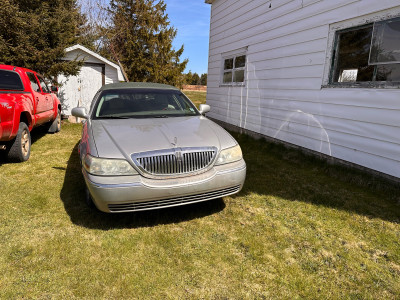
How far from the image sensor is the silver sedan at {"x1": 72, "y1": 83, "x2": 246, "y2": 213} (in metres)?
2.53

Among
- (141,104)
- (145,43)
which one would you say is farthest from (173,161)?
(145,43)

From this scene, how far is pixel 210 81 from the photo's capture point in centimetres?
1055

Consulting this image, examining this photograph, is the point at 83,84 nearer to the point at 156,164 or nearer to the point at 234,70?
the point at 234,70

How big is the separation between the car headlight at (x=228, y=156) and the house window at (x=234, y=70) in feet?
18.1

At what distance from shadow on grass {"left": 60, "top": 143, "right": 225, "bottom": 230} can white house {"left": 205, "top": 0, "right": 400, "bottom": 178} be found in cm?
280

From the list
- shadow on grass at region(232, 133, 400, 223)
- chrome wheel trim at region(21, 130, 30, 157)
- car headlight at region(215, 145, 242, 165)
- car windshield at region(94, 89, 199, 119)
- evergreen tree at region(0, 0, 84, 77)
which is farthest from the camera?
evergreen tree at region(0, 0, 84, 77)

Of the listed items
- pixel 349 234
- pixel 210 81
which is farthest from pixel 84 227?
pixel 210 81

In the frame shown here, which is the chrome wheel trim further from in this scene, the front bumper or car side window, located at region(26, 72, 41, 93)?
the front bumper

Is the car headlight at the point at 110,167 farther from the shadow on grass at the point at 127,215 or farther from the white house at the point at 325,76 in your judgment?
the white house at the point at 325,76

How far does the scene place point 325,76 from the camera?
4.96 m

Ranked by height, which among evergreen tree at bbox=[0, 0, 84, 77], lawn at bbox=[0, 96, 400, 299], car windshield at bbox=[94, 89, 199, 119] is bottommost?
lawn at bbox=[0, 96, 400, 299]

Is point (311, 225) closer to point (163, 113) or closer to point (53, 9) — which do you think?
point (163, 113)

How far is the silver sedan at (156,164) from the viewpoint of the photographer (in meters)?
2.53

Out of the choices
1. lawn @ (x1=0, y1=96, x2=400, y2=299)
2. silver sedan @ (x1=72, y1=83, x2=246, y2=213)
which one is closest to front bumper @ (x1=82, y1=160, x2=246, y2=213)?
silver sedan @ (x1=72, y1=83, x2=246, y2=213)
